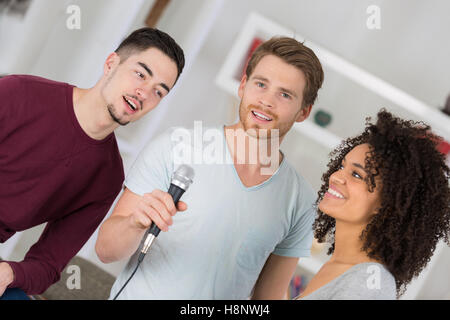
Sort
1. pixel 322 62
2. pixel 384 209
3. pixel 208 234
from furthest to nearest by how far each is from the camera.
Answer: pixel 322 62 → pixel 208 234 → pixel 384 209

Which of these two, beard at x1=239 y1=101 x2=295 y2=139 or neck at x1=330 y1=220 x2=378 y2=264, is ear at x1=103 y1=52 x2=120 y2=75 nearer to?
beard at x1=239 y1=101 x2=295 y2=139

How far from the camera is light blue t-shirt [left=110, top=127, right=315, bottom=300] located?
3.16 ft

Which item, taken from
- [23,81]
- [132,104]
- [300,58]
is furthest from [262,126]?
[23,81]

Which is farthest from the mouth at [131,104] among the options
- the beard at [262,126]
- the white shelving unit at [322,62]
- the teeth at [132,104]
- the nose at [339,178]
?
the white shelving unit at [322,62]

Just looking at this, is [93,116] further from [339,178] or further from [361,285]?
[361,285]

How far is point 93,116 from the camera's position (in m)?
0.97

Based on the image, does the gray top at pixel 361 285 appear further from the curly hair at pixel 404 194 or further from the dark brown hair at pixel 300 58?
the dark brown hair at pixel 300 58

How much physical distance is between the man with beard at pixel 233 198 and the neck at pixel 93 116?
0.31 feet

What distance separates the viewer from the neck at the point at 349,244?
2.92 feet

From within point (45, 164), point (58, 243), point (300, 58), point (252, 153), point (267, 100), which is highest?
point (300, 58)

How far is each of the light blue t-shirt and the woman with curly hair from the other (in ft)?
0.45

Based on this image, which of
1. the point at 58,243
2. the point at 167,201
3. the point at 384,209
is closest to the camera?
the point at 167,201

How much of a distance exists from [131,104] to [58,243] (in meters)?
0.39
